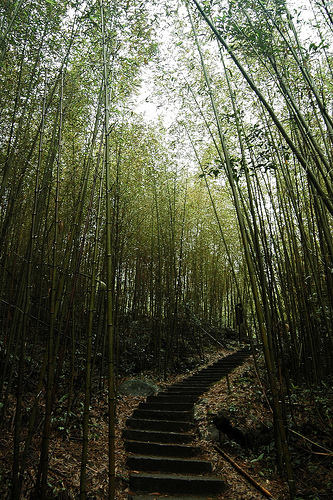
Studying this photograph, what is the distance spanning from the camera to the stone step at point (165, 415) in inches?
146

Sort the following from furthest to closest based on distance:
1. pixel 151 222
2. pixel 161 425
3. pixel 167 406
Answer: pixel 151 222 < pixel 167 406 < pixel 161 425

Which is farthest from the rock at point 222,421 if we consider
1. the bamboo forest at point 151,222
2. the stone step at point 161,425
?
the stone step at point 161,425

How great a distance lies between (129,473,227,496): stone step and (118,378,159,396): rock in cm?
212

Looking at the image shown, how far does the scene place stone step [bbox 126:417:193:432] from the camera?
3.54m

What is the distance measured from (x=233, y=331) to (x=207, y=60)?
7225mm

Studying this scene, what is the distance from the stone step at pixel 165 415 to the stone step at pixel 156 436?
0.31 meters

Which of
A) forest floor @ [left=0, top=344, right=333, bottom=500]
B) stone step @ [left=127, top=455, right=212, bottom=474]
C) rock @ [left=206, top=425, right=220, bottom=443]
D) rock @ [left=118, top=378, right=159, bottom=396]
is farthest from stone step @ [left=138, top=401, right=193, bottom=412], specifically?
stone step @ [left=127, top=455, right=212, bottom=474]

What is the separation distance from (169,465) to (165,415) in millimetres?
864

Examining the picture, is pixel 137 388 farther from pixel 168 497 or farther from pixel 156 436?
pixel 168 497

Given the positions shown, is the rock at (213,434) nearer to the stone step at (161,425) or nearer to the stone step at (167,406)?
the stone step at (161,425)

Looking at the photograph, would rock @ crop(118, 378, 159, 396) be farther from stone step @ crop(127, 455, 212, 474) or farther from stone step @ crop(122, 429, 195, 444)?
stone step @ crop(127, 455, 212, 474)

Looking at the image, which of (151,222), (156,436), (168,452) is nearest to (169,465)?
(168,452)

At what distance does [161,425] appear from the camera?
3568 millimetres

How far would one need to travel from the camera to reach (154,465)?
2883 mm
